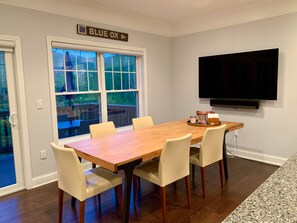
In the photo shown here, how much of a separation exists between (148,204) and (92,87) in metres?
2.18

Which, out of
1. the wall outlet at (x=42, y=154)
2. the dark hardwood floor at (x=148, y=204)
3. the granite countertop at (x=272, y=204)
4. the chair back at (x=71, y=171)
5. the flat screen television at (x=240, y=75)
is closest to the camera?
the granite countertop at (x=272, y=204)

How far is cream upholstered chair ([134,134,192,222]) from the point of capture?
2227 mm

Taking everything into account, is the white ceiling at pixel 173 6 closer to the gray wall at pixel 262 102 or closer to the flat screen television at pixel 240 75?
the gray wall at pixel 262 102

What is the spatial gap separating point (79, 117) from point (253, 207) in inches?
134

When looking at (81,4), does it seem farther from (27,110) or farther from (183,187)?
(183,187)

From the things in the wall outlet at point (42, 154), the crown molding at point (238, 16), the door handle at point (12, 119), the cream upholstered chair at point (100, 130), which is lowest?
the wall outlet at point (42, 154)

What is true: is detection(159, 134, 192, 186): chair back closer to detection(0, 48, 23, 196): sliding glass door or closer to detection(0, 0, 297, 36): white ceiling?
detection(0, 48, 23, 196): sliding glass door

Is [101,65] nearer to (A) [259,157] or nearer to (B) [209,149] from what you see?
(B) [209,149]

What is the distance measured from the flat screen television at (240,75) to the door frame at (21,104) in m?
3.11

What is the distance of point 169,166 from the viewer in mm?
2297

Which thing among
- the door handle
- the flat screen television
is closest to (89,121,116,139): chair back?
the door handle

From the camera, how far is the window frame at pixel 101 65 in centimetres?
331

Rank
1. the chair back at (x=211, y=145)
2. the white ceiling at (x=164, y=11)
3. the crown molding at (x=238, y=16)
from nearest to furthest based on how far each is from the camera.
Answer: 1. the chair back at (x=211, y=145)
2. the white ceiling at (x=164, y=11)
3. the crown molding at (x=238, y=16)

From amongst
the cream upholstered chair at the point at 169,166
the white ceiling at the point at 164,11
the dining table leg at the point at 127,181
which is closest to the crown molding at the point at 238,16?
the white ceiling at the point at 164,11
